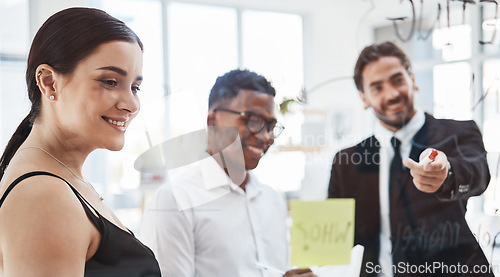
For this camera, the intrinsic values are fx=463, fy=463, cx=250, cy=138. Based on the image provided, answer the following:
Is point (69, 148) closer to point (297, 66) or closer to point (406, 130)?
point (297, 66)

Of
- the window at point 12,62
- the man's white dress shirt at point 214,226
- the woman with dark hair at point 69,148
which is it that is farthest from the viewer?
the window at point 12,62

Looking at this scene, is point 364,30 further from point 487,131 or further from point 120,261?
point 120,261

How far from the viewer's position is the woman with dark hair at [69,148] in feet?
2.83

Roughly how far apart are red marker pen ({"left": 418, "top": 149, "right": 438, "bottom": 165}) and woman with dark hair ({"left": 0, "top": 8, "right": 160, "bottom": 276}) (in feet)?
2.55

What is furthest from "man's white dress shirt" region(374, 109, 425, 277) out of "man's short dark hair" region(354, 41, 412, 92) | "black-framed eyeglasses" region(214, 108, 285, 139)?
"black-framed eyeglasses" region(214, 108, 285, 139)

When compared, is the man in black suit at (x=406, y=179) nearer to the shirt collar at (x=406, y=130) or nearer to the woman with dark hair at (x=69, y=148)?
the shirt collar at (x=406, y=130)

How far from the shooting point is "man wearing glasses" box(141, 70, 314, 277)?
125 centimetres

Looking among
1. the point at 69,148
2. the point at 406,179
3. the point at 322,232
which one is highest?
the point at 69,148

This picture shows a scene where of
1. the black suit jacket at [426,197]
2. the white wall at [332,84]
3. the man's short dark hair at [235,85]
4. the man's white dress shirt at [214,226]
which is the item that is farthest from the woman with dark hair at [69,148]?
the black suit jacket at [426,197]

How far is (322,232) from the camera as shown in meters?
1.29

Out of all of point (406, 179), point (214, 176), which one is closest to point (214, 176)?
point (214, 176)

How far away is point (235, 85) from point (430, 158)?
1.91 ft

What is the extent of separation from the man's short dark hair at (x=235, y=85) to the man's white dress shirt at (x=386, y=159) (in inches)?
13.3

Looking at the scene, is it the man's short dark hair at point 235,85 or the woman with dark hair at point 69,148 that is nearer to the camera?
the woman with dark hair at point 69,148
